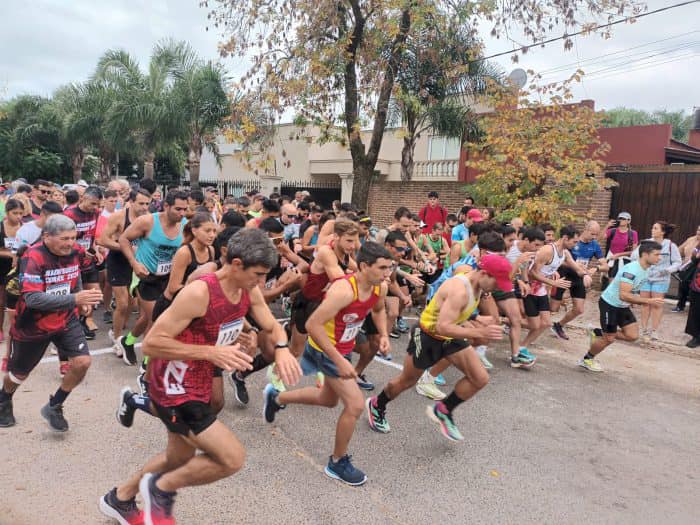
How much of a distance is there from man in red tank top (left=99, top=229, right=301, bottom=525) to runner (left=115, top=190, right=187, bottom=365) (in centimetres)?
278

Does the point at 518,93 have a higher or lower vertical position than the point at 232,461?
higher

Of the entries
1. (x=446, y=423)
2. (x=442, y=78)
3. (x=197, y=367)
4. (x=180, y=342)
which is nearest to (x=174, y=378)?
(x=197, y=367)

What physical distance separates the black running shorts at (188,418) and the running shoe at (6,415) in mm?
2146

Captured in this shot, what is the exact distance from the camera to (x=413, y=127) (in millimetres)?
16547

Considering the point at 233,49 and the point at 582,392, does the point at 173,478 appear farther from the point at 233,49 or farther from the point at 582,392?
the point at 233,49

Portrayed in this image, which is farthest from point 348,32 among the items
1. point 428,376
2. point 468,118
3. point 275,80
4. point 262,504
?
point 262,504

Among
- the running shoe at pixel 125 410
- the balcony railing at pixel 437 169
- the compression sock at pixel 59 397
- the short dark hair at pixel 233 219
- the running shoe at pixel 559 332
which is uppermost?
the balcony railing at pixel 437 169

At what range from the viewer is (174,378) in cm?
260

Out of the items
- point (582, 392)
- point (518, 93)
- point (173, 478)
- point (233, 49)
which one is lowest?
point (582, 392)

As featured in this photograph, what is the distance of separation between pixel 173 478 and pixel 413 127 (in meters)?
15.4

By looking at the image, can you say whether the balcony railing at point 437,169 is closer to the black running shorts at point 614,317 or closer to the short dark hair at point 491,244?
the black running shorts at point 614,317

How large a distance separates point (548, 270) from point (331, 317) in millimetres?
4382

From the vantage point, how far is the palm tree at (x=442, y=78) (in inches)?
463

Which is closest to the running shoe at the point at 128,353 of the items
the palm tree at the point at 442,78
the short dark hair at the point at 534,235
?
the short dark hair at the point at 534,235
